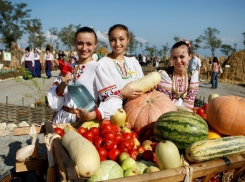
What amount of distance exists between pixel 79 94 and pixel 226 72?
24907 millimetres

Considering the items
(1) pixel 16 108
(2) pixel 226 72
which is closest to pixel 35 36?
(2) pixel 226 72

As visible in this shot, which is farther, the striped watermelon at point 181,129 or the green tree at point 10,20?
the green tree at point 10,20

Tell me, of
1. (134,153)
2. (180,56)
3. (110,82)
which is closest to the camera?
(134,153)

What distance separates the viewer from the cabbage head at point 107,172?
172cm

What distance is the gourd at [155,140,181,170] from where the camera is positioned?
1.73m

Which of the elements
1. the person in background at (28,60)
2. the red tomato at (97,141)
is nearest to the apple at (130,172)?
the red tomato at (97,141)

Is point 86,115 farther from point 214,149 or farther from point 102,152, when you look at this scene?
point 214,149

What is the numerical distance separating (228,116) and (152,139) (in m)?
0.80

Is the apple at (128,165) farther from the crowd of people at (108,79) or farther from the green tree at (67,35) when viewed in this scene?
the green tree at (67,35)

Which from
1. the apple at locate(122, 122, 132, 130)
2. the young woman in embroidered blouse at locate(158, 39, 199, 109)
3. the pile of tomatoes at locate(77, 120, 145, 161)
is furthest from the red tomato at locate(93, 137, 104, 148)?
the young woman in embroidered blouse at locate(158, 39, 199, 109)

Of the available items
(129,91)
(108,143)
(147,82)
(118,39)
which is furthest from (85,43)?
(108,143)

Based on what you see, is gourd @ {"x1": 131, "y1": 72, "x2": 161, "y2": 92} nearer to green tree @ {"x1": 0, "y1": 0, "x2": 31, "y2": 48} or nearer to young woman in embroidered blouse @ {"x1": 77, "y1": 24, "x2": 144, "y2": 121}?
young woman in embroidered blouse @ {"x1": 77, "y1": 24, "x2": 144, "y2": 121}

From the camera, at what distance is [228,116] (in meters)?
2.40

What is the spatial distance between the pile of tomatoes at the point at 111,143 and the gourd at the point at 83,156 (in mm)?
362
